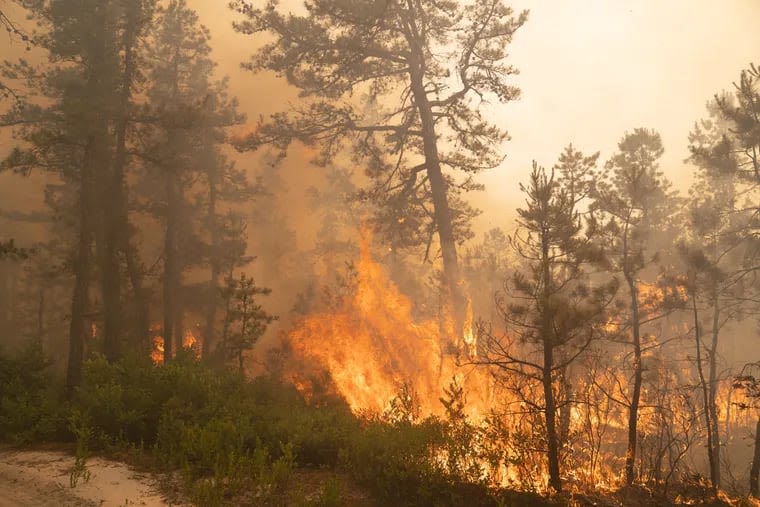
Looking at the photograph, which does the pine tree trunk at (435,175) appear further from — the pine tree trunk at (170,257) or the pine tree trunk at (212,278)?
the pine tree trunk at (170,257)

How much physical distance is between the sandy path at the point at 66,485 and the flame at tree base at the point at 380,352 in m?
6.52

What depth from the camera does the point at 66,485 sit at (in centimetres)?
671

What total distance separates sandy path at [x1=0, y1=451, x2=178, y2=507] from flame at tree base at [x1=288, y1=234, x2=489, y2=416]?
652 cm

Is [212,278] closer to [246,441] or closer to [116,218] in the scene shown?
[116,218]

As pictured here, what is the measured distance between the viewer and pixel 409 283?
3500 centimetres

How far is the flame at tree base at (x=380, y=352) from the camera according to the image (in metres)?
14.1

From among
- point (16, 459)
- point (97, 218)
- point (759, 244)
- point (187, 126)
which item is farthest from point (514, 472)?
point (97, 218)

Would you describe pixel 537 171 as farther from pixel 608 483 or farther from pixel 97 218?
pixel 97 218

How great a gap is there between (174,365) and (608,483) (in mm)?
9511

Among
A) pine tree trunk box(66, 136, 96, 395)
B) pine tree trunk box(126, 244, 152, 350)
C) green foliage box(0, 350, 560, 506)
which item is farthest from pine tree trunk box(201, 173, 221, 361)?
green foliage box(0, 350, 560, 506)

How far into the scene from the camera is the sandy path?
634cm

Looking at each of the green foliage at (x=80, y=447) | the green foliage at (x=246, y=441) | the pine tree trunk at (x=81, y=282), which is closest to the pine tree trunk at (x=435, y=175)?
the green foliage at (x=246, y=441)

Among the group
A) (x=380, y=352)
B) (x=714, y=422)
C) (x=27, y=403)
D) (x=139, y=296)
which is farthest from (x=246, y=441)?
(x=714, y=422)

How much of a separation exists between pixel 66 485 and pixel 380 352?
1069cm
